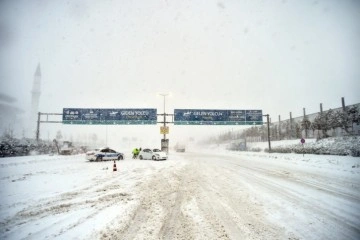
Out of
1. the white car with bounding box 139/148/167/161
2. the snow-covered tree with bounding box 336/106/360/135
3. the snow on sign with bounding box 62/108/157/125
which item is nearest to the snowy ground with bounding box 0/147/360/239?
the white car with bounding box 139/148/167/161

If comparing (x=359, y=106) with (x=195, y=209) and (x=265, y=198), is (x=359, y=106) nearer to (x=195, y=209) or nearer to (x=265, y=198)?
(x=265, y=198)

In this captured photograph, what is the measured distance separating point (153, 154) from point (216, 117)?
51.3 feet

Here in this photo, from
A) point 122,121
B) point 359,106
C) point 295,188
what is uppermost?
point 359,106

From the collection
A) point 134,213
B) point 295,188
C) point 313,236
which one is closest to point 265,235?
point 313,236

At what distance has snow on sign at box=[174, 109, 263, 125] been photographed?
3750 centimetres

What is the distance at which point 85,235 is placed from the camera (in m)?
4.19

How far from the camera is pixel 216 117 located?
37.6m

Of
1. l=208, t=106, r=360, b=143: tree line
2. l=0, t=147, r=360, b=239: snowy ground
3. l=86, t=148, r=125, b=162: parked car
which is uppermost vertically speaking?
l=208, t=106, r=360, b=143: tree line

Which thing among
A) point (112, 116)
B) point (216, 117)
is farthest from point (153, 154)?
point (216, 117)

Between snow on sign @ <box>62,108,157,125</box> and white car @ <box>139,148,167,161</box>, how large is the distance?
33.6ft

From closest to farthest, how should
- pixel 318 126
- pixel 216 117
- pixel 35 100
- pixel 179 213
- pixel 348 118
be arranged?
pixel 179 213 → pixel 216 117 → pixel 348 118 → pixel 318 126 → pixel 35 100

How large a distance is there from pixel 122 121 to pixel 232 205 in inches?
1293

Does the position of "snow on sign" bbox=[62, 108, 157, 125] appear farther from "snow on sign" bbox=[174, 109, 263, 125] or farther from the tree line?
the tree line

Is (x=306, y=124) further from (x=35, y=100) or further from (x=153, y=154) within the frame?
(x=35, y=100)
